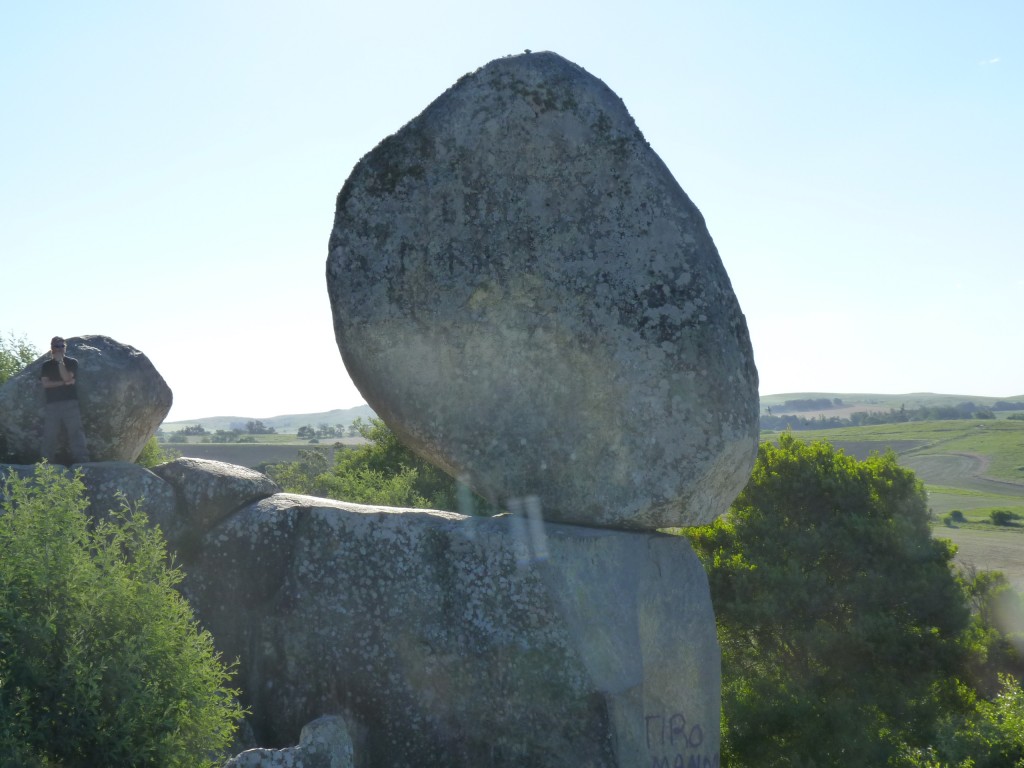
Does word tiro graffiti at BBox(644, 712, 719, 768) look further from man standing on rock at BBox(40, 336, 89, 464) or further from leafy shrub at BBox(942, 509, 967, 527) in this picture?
leafy shrub at BBox(942, 509, 967, 527)

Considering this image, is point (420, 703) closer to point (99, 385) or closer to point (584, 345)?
point (584, 345)

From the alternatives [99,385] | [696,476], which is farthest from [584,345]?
[99,385]

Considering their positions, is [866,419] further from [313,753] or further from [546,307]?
[313,753]

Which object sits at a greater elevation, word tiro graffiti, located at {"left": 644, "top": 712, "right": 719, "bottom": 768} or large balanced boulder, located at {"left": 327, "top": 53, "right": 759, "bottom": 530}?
large balanced boulder, located at {"left": 327, "top": 53, "right": 759, "bottom": 530}

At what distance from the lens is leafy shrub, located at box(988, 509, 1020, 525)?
6601cm

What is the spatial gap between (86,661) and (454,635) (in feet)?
9.08

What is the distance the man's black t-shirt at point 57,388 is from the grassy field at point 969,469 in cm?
3568

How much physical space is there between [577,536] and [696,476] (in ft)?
3.33

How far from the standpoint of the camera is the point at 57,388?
27.6 ft

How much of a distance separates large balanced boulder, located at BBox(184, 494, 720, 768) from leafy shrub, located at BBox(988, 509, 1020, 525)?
66.8 meters

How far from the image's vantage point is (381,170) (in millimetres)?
8023

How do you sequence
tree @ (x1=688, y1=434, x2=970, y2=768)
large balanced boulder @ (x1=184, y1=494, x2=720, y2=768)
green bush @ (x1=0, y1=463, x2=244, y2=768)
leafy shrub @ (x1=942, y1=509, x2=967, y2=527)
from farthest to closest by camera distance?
leafy shrub @ (x1=942, y1=509, x2=967, y2=527) < tree @ (x1=688, y1=434, x2=970, y2=768) < large balanced boulder @ (x1=184, y1=494, x2=720, y2=768) < green bush @ (x1=0, y1=463, x2=244, y2=768)

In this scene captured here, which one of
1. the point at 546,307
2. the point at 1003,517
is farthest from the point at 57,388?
the point at 1003,517

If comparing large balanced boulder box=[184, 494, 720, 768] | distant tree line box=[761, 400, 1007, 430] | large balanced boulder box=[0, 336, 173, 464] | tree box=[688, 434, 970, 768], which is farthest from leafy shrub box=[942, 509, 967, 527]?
distant tree line box=[761, 400, 1007, 430]
